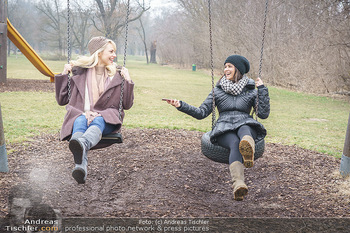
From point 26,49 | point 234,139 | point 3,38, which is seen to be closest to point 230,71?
point 234,139

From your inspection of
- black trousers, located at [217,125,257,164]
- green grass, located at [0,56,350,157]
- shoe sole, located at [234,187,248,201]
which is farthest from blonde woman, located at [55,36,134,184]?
green grass, located at [0,56,350,157]

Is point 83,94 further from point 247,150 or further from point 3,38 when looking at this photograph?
point 3,38

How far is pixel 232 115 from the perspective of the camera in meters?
3.76

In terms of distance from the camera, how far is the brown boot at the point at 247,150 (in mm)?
3135

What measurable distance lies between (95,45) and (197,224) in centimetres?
216

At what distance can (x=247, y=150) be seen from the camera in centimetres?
314

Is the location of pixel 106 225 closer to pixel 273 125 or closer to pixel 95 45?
pixel 95 45

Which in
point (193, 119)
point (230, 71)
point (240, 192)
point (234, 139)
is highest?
point (230, 71)

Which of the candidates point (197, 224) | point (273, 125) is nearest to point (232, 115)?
point (197, 224)

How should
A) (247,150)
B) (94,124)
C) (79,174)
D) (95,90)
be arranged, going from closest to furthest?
(79,174), (247,150), (94,124), (95,90)

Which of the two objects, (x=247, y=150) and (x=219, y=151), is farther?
(x=219, y=151)

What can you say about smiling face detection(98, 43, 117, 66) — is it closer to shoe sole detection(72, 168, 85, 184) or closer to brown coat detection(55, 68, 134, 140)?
brown coat detection(55, 68, 134, 140)

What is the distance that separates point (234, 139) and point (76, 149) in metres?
1.44

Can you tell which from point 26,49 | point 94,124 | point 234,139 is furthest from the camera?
point 26,49
